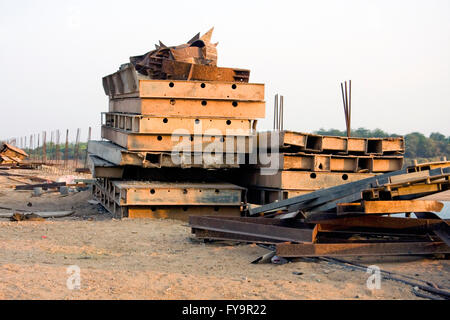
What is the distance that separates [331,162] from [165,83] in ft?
10.6

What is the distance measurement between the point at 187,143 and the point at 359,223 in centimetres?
405

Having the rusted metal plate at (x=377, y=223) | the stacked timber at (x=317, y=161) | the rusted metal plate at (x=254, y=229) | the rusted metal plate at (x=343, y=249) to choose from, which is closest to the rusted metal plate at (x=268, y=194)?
the stacked timber at (x=317, y=161)

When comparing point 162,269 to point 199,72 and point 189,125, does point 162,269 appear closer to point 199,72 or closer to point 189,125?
point 189,125

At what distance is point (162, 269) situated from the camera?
212 inches

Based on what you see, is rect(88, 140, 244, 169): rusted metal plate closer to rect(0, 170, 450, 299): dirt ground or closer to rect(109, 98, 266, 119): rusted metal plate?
rect(109, 98, 266, 119): rusted metal plate

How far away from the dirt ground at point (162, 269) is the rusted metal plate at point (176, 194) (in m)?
0.89

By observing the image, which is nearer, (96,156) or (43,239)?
(43,239)

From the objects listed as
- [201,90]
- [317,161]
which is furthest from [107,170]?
[317,161]

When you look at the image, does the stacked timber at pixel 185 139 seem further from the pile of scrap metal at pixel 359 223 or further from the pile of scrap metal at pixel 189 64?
the pile of scrap metal at pixel 359 223

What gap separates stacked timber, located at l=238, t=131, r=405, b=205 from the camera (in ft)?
28.9

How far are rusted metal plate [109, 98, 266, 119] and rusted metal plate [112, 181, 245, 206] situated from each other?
129 cm
